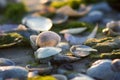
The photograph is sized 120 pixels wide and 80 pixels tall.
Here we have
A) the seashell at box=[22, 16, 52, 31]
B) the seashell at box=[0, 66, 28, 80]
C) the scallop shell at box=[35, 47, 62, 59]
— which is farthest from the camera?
the seashell at box=[22, 16, 52, 31]

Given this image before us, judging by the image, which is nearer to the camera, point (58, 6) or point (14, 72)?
point (14, 72)

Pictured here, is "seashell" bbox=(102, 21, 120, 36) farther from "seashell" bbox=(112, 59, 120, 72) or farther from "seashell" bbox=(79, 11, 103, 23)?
"seashell" bbox=(79, 11, 103, 23)

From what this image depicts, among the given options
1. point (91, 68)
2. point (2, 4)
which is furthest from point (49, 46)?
point (2, 4)

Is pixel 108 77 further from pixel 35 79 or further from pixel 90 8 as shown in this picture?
pixel 90 8

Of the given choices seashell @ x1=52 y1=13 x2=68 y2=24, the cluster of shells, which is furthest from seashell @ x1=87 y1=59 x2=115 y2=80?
seashell @ x1=52 y1=13 x2=68 y2=24

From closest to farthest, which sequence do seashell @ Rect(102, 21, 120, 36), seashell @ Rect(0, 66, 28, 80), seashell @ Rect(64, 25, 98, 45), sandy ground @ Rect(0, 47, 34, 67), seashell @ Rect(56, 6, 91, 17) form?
1. seashell @ Rect(0, 66, 28, 80)
2. sandy ground @ Rect(0, 47, 34, 67)
3. seashell @ Rect(64, 25, 98, 45)
4. seashell @ Rect(102, 21, 120, 36)
5. seashell @ Rect(56, 6, 91, 17)

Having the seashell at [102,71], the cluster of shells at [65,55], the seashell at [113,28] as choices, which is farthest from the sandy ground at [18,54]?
the seashell at [113,28]
